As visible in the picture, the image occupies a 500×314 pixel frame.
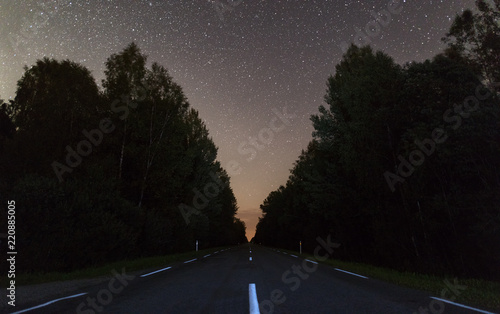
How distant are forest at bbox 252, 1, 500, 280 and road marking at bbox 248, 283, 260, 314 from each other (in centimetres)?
977

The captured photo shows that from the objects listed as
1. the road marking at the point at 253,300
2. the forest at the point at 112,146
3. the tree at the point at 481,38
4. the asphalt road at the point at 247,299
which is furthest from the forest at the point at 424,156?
the forest at the point at 112,146

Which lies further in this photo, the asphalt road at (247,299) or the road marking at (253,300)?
the asphalt road at (247,299)

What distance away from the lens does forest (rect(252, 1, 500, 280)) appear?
40.7 feet

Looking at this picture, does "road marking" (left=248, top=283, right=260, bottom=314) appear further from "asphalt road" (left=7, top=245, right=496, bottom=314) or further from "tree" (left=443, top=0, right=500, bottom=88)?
"tree" (left=443, top=0, right=500, bottom=88)

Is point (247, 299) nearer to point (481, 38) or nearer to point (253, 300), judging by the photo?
point (253, 300)

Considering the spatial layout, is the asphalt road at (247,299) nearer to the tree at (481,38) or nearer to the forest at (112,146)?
the forest at (112,146)

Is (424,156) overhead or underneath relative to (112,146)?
underneath

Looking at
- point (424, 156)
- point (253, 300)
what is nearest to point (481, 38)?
point (424, 156)

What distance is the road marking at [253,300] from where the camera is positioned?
486cm

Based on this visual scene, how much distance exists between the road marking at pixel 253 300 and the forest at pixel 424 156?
9770 millimetres

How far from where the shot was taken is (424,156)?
14055mm

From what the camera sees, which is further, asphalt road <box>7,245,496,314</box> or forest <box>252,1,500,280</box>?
forest <box>252,1,500,280</box>

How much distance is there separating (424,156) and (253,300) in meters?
11.8

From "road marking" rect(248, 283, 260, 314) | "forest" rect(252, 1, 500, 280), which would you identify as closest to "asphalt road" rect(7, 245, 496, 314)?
"road marking" rect(248, 283, 260, 314)
